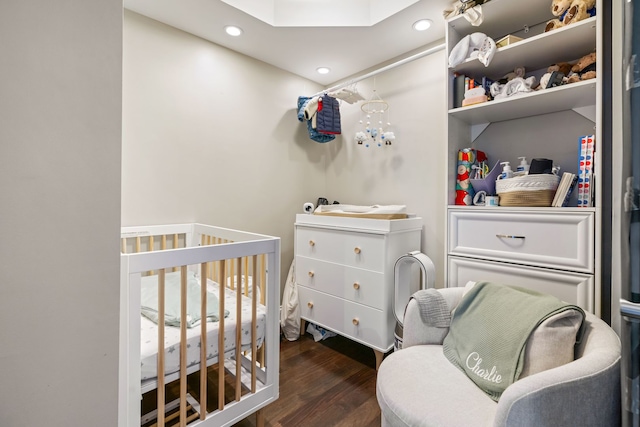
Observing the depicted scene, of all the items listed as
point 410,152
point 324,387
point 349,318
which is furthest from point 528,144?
point 324,387

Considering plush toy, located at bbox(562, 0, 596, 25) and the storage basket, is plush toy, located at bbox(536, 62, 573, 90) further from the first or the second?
the storage basket

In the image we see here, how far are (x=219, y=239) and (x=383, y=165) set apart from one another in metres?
1.40

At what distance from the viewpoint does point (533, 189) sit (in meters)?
1.42

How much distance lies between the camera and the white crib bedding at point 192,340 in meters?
1.13

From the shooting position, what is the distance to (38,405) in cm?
74

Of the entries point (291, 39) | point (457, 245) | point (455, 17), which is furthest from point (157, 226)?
point (455, 17)

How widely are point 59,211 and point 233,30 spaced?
1789 millimetres

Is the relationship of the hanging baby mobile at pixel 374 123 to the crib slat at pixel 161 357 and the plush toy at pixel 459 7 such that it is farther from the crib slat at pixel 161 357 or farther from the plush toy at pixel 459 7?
the crib slat at pixel 161 357

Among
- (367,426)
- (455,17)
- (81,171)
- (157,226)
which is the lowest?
(367,426)

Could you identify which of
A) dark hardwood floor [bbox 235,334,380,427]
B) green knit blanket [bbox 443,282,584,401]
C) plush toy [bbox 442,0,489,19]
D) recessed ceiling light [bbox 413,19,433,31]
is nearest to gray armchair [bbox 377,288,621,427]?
green knit blanket [bbox 443,282,584,401]

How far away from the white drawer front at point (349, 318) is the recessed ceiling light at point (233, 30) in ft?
6.19

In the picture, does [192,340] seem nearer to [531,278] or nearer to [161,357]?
[161,357]

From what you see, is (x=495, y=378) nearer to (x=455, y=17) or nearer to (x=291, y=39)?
(x=455, y=17)

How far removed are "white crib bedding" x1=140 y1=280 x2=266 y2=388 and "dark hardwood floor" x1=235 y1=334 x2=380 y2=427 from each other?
1.43ft
